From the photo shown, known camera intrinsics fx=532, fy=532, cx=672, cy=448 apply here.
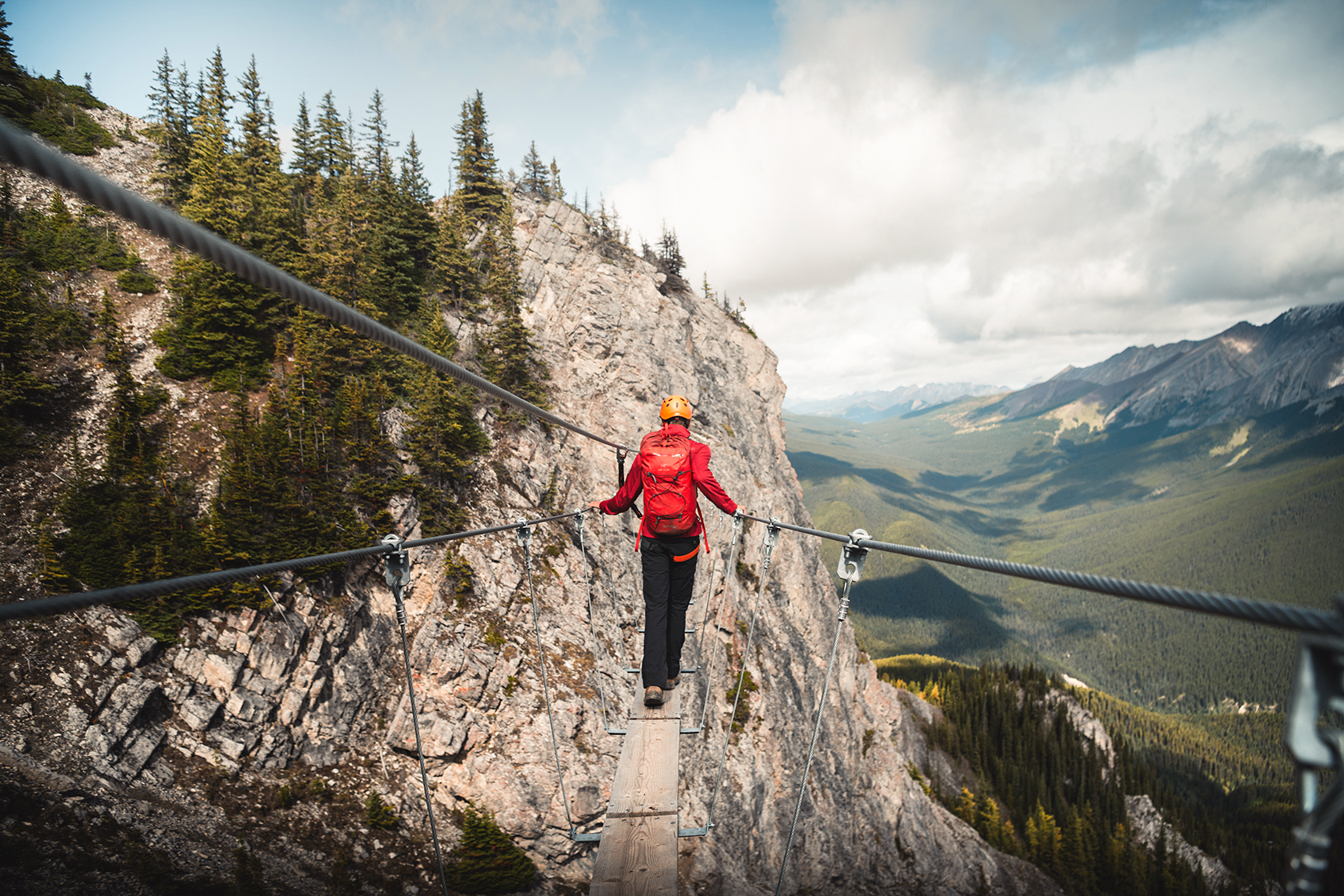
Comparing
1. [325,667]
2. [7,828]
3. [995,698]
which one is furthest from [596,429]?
[995,698]

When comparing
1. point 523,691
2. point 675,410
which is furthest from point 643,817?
point 523,691

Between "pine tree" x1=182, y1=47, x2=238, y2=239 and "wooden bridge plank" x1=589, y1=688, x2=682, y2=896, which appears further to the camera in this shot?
"pine tree" x1=182, y1=47, x2=238, y2=239

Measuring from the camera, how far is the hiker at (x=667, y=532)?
7.68m

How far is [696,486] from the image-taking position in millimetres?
8023

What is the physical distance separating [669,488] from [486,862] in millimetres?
15566

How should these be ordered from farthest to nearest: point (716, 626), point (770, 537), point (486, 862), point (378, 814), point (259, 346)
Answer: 1. point (259, 346)
2. point (716, 626)
3. point (486, 862)
4. point (378, 814)
5. point (770, 537)

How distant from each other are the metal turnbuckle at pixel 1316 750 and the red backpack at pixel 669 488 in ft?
19.6

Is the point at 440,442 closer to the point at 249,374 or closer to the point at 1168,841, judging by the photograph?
the point at 249,374

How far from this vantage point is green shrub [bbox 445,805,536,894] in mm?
15641

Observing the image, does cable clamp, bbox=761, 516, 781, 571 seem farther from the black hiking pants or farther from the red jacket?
the black hiking pants

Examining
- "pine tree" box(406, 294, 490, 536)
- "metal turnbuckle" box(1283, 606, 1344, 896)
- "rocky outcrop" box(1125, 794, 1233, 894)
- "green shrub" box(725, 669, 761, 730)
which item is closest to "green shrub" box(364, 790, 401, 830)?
"pine tree" box(406, 294, 490, 536)

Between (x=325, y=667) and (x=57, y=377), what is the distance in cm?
1370

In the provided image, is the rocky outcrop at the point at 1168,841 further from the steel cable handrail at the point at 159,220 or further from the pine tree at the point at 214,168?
the pine tree at the point at 214,168

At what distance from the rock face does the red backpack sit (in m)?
1.97
